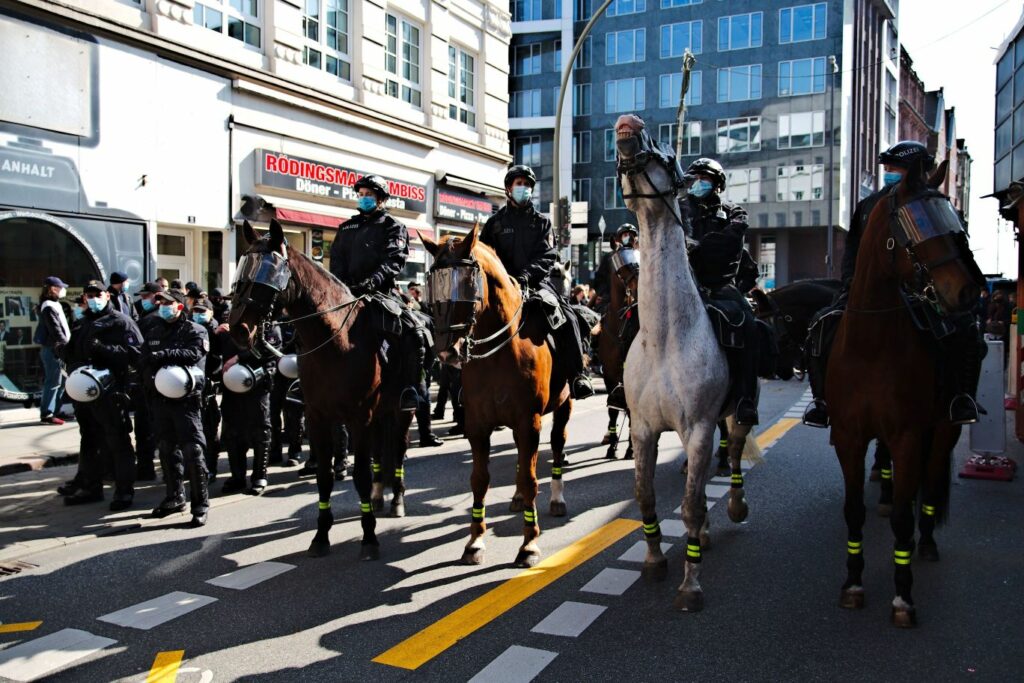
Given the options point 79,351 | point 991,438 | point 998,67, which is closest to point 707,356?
point 991,438

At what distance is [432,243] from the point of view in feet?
20.1

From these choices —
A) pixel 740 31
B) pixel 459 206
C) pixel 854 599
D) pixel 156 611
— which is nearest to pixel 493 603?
pixel 156 611

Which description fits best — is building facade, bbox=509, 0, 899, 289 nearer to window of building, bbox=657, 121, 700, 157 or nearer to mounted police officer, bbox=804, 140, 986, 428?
window of building, bbox=657, 121, 700, 157

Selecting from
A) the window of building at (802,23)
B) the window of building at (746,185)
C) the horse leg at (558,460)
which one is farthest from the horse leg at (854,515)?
the window of building at (802,23)

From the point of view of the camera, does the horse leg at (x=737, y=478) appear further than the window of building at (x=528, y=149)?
No

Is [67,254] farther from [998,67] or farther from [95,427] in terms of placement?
[998,67]

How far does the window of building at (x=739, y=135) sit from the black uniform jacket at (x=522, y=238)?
4648 centimetres

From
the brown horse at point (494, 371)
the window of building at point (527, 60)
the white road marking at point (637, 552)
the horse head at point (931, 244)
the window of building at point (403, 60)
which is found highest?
the window of building at point (527, 60)

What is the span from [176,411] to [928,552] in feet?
21.5

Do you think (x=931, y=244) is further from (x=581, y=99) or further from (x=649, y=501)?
(x=581, y=99)

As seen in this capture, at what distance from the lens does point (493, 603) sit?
529 centimetres

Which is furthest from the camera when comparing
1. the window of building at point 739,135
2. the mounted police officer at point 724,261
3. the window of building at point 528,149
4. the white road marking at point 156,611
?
the window of building at point 528,149

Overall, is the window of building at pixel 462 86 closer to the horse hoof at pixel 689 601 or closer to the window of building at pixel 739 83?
the horse hoof at pixel 689 601

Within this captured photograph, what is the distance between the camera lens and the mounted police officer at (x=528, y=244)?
7.21 m
